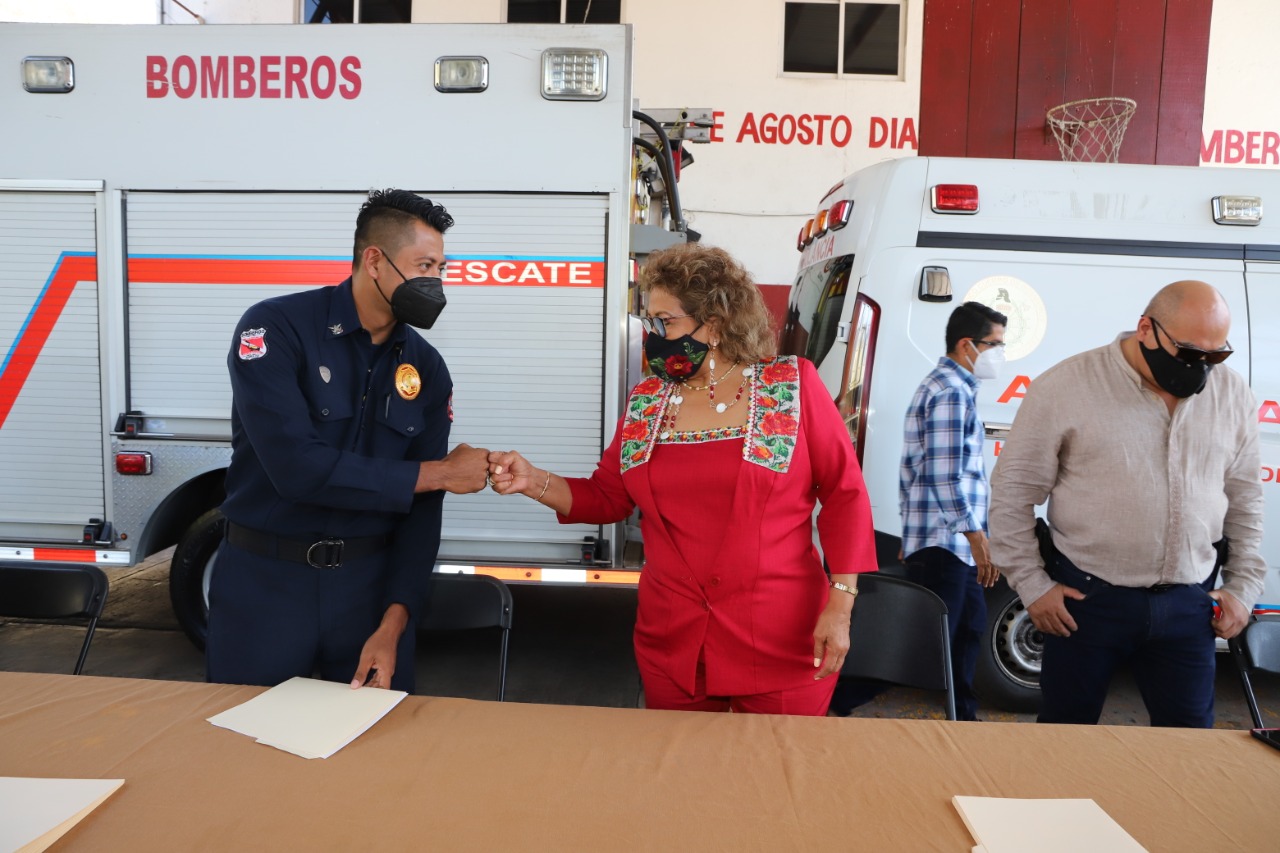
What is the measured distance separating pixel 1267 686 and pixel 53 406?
631cm

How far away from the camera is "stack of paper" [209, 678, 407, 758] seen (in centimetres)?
148

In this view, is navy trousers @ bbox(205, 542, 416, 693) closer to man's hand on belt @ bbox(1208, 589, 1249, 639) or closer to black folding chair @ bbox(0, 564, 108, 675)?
black folding chair @ bbox(0, 564, 108, 675)

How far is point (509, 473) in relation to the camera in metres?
2.22

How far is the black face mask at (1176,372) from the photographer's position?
2.16 m

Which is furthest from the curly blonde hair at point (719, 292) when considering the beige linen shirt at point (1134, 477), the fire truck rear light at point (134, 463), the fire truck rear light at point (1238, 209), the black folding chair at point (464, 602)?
the fire truck rear light at point (134, 463)

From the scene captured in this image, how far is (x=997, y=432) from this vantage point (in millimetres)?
3564

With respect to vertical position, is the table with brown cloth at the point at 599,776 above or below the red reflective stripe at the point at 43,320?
below

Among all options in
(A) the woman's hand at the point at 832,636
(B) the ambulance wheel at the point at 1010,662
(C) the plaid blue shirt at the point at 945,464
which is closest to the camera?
(A) the woman's hand at the point at 832,636

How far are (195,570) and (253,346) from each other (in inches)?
97.7

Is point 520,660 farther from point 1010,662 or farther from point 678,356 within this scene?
point 678,356

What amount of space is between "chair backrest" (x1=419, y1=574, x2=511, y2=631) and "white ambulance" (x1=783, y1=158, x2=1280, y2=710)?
182 centimetres

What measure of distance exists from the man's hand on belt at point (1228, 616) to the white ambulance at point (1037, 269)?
4.49 feet

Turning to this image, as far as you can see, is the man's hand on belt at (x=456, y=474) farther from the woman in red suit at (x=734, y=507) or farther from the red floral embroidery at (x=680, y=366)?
the red floral embroidery at (x=680, y=366)

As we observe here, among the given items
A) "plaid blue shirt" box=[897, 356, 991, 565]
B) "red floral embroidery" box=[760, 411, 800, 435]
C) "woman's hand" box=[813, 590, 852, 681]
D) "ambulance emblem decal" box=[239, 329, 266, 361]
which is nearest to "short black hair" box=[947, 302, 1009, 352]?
"plaid blue shirt" box=[897, 356, 991, 565]
